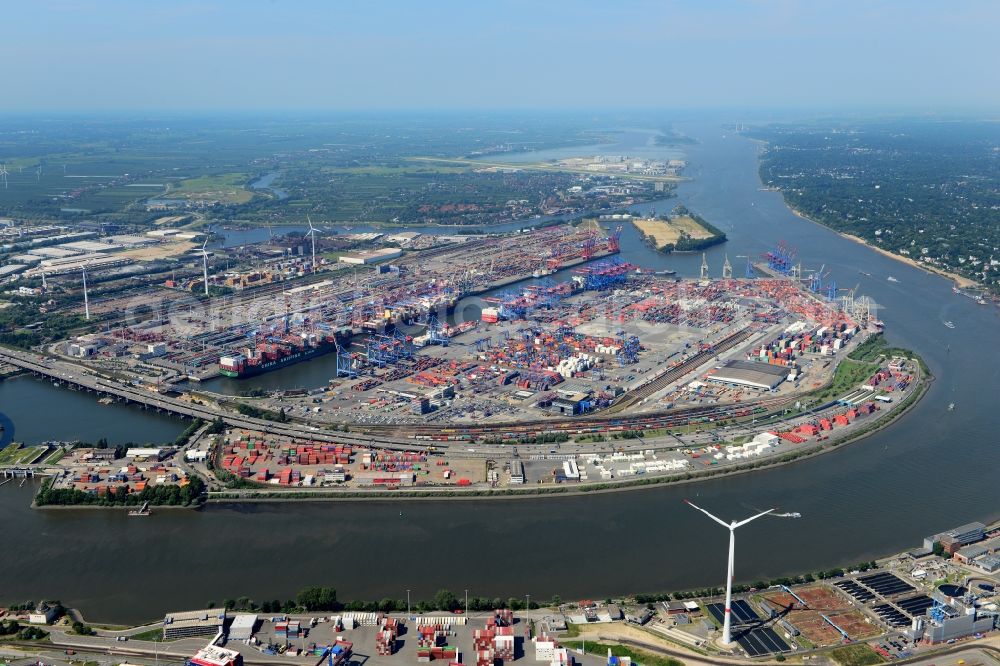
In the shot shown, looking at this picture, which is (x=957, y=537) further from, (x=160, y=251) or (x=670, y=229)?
(x=160, y=251)

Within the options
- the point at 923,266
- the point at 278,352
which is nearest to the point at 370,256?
the point at 278,352

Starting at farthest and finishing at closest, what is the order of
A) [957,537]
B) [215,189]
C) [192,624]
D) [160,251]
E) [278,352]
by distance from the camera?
[215,189] → [160,251] → [278,352] → [957,537] → [192,624]

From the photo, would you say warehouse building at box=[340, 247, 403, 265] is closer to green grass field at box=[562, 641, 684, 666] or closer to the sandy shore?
the sandy shore

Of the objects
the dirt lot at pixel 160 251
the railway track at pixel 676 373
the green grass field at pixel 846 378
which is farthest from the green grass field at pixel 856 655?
the dirt lot at pixel 160 251

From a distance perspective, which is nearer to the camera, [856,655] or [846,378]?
[856,655]

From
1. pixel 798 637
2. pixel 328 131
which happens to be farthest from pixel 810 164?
pixel 328 131

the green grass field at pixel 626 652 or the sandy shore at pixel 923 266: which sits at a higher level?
the sandy shore at pixel 923 266

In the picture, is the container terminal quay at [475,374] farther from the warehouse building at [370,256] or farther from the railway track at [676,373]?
the warehouse building at [370,256]
